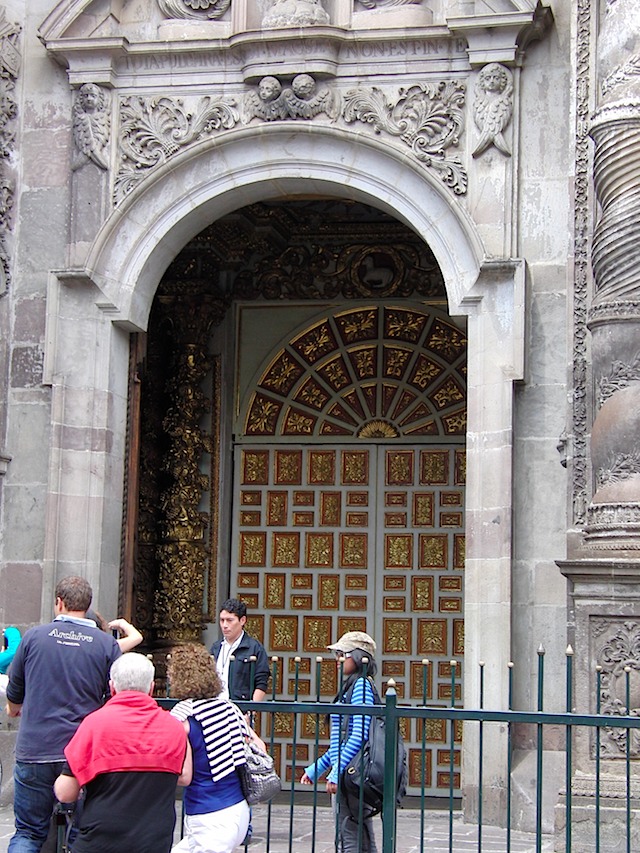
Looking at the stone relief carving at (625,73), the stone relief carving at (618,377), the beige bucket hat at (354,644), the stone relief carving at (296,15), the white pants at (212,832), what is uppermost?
the stone relief carving at (296,15)

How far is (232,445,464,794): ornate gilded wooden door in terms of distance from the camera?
44.1 ft

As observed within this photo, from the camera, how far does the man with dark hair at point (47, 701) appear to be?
675 centimetres

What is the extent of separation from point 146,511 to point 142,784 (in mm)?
8229

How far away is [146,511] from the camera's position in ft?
44.9

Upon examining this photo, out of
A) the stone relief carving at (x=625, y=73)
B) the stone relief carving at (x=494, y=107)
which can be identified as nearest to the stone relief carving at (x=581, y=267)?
the stone relief carving at (x=625, y=73)

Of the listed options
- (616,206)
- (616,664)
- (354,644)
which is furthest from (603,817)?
(616,206)

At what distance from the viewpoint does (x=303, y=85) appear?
423 inches

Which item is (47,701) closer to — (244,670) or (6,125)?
(244,670)

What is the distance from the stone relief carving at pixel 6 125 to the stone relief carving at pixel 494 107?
348 cm

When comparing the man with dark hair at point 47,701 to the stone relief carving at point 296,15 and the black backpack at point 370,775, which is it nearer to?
the black backpack at point 370,775

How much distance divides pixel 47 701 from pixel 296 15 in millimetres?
5856

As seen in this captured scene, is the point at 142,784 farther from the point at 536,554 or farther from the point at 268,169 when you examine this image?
the point at 268,169

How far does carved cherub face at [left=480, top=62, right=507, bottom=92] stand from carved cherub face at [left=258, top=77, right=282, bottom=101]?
148cm

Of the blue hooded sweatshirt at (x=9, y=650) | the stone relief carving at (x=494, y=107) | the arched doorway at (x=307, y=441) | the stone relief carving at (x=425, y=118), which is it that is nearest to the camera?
the blue hooded sweatshirt at (x=9, y=650)
